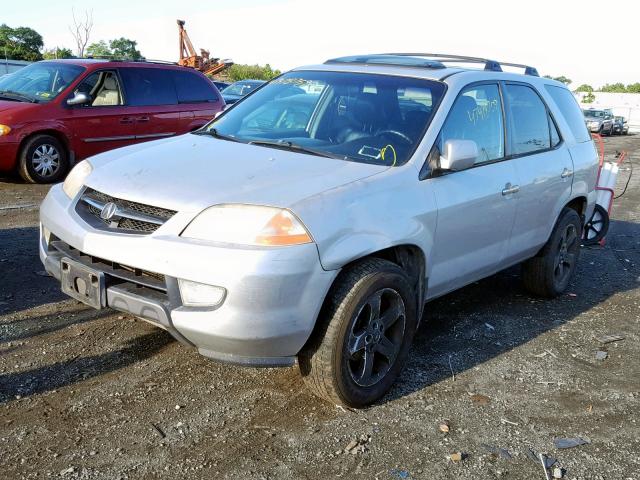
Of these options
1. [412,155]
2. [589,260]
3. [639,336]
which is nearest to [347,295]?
[412,155]

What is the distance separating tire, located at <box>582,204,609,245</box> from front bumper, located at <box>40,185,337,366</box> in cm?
529

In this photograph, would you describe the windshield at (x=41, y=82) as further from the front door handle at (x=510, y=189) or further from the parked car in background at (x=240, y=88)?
the parked car in background at (x=240, y=88)

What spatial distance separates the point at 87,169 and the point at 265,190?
121 cm

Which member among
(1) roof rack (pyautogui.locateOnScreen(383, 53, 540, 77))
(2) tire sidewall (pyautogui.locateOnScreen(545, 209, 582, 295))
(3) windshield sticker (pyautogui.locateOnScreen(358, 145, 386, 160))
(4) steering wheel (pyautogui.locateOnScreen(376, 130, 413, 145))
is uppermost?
(1) roof rack (pyautogui.locateOnScreen(383, 53, 540, 77))

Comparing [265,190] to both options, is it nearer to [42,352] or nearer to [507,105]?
[42,352]

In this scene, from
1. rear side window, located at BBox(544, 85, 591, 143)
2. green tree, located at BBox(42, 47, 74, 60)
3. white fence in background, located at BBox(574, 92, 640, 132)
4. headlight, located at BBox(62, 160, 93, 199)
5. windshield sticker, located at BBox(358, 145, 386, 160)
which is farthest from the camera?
white fence in background, located at BBox(574, 92, 640, 132)

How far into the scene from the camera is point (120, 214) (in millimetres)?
→ 3320

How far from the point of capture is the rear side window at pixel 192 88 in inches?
408

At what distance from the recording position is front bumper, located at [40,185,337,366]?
9.77 feet

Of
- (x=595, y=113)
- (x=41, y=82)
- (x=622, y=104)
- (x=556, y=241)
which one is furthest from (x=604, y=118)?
(x=556, y=241)

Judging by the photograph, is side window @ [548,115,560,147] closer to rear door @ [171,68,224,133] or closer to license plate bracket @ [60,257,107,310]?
license plate bracket @ [60,257,107,310]

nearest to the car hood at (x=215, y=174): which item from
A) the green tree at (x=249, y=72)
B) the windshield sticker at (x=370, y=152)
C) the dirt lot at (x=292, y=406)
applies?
the windshield sticker at (x=370, y=152)

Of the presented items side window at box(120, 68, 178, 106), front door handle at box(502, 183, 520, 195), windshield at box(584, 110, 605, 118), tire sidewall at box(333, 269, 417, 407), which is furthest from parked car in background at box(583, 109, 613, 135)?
tire sidewall at box(333, 269, 417, 407)

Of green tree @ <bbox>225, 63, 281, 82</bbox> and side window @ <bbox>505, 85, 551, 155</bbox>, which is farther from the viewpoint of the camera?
green tree @ <bbox>225, 63, 281, 82</bbox>
